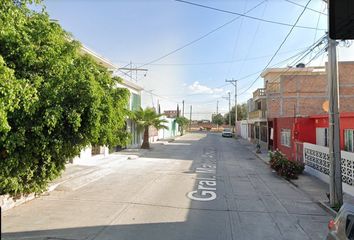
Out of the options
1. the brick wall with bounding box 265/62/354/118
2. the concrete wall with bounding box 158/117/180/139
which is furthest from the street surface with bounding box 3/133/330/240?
the concrete wall with bounding box 158/117/180/139

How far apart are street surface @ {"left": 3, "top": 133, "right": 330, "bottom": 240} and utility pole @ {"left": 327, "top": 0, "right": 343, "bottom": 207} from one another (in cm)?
72

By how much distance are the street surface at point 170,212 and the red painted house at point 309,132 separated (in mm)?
3357

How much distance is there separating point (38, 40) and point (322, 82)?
29851 mm

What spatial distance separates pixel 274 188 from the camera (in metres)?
12.7

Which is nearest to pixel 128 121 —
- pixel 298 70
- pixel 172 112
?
pixel 298 70

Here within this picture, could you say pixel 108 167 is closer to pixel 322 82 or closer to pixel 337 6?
pixel 337 6

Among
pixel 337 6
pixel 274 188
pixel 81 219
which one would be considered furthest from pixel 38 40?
pixel 274 188

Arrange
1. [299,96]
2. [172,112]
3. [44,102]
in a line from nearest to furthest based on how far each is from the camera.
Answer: [44,102] → [299,96] → [172,112]

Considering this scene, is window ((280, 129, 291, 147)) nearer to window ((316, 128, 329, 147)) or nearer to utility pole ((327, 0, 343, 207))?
window ((316, 128, 329, 147))

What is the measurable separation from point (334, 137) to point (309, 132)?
9214 mm

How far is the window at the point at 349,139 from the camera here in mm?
13500

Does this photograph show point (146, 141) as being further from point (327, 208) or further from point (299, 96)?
point (327, 208)

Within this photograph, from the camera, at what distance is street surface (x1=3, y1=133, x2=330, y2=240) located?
704cm

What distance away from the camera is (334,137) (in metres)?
9.63
